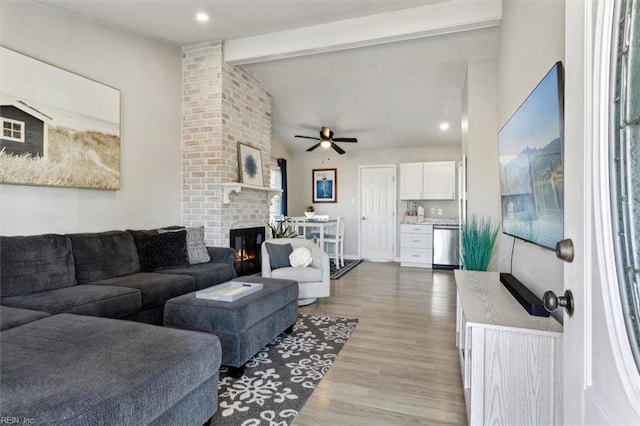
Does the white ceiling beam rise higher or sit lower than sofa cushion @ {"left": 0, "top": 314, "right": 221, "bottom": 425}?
higher

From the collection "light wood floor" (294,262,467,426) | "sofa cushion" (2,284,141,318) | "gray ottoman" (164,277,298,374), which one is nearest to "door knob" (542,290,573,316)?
"light wood floor" (294,262,467,426)

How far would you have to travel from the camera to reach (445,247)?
6074 millimetres

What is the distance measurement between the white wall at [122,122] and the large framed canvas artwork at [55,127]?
10 centimetres

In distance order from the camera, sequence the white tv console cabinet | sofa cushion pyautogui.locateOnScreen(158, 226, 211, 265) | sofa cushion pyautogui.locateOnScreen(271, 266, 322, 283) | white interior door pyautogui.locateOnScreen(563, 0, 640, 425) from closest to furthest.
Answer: white interior door pyautogui.locateOnScreen(563, 0, 640, 425) → the white tv console cabinet → sofa cushion pyautogui.locateOnScreen(158, 226, 211, 265) → sofa cushion pyautogui.locateOnScreen(271, 266, 322, 283)

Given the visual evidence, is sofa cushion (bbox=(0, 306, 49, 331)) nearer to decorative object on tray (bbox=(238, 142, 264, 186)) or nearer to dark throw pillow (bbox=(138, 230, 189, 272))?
dark throw pillow (bbox=(138, 230, 189, 272))

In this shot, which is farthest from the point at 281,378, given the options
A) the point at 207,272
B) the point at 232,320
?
the point at 207,272

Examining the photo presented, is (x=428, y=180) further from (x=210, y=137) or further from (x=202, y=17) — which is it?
(x=202, y=17)

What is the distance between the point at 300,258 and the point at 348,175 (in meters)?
3.90

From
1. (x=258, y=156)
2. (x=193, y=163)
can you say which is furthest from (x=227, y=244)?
(x=258, y=156)

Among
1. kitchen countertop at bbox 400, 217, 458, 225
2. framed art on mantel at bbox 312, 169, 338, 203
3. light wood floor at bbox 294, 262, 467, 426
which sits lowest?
light wood floor at bbox 294, 262, 467, 426

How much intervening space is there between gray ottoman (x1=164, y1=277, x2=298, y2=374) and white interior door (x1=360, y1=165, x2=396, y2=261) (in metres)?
Result: 4.86

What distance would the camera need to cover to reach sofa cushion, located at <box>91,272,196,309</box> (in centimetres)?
259

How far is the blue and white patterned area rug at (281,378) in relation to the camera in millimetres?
1723

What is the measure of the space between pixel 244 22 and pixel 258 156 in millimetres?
1724
